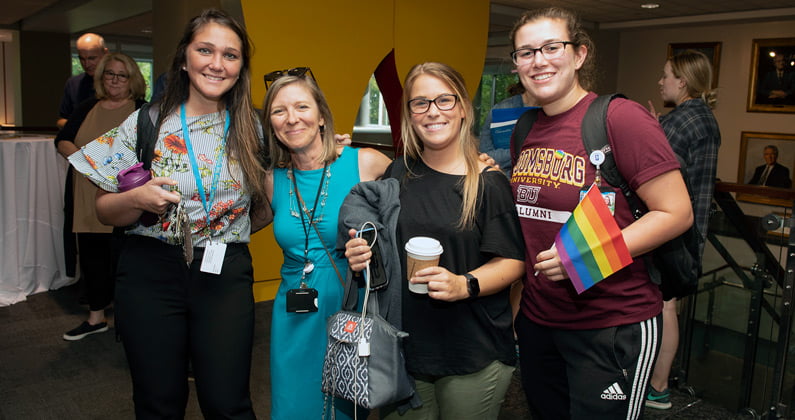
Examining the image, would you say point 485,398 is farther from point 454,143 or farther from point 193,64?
point 193,64

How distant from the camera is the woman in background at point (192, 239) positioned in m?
1.87

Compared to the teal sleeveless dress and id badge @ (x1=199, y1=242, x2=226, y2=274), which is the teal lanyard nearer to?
id badge @ (x1=199, y1=242, x2=226, y2=274)

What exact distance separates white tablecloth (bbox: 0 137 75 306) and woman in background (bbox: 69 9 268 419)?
3411 mm

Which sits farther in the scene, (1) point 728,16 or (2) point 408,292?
(1) point 728,16

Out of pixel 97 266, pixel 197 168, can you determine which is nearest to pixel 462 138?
pixel 197 168

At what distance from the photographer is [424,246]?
158 cm

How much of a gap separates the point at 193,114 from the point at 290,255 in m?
0.57

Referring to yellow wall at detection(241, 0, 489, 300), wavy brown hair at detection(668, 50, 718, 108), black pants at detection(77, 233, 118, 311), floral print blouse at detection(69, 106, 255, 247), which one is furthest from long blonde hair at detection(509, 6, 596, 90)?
black pants at detection(77, 233, 118, 311)

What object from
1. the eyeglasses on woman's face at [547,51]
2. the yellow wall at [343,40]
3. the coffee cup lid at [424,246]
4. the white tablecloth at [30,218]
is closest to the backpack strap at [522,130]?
the eyeglasses on woman's face at [547,51]

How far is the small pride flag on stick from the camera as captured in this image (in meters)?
1.42

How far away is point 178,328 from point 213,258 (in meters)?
0.26

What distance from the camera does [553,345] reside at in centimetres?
169

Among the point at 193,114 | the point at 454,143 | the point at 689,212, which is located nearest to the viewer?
the point at 689,212

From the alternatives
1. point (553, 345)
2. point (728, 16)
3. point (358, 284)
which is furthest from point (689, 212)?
point (728, 16)
